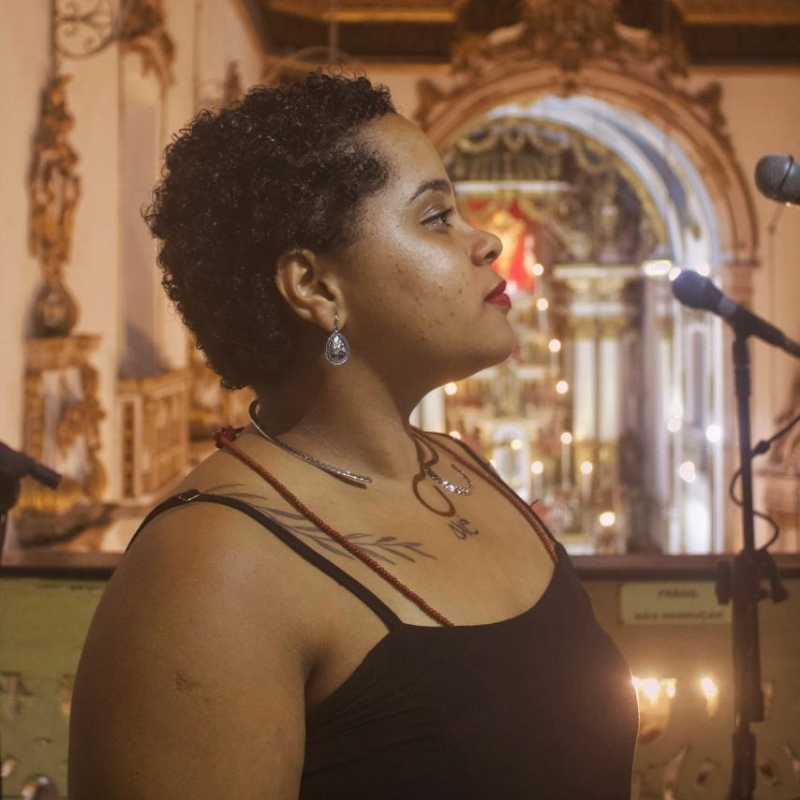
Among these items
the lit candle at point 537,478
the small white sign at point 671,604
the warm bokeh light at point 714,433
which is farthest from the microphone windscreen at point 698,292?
the lit candle at point 537,478

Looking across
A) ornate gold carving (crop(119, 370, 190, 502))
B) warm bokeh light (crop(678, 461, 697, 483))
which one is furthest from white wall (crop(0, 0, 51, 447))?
warm bokeh light (crop(678, 461, 697, 483))

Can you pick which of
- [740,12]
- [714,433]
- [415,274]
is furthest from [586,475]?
[415,274]

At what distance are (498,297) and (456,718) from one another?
53 cm

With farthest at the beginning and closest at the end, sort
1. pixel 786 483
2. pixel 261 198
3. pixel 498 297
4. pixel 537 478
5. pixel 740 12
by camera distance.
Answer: pixel 537 478, pixel 740 12, pixel 786 483, pixel 498 297, pixel 261 198

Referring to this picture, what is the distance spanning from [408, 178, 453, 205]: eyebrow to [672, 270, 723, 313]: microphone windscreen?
1071 mm

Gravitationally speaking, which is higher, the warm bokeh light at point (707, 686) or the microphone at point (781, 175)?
the microphone at point (781, 175)

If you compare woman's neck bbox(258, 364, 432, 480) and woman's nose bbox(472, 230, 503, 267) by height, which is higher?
woman's nose bbox(472, 230, 503, 267)

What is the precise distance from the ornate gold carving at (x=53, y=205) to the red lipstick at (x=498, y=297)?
3.40m

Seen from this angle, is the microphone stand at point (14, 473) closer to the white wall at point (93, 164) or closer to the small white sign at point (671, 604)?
the small white sign at point (671, 604)

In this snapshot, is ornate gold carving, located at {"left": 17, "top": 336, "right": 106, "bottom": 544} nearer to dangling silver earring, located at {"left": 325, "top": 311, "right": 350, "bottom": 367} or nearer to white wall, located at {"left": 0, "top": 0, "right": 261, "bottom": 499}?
white wall, located at {"left": 0, "top": 0, "right": 261, "bottom": 499}

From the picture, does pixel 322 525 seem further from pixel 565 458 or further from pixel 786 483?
pixel 565 458

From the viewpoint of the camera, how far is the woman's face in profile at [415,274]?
4.55ft

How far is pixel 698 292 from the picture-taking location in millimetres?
2381

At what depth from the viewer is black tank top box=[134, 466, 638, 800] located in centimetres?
121
